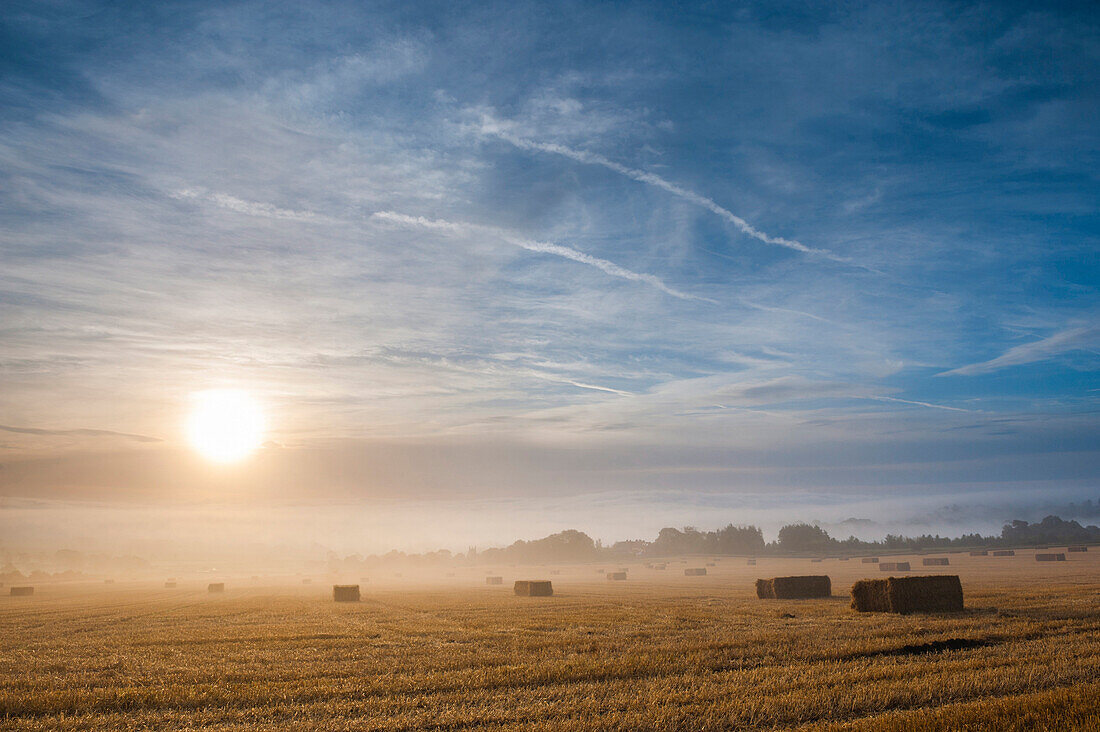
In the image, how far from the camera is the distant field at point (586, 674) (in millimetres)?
12227

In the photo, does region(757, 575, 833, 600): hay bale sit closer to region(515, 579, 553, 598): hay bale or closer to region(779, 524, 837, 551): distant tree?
region(515, 579, 553, 598): hay bale

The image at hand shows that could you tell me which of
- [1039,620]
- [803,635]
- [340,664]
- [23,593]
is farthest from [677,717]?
[23,593]

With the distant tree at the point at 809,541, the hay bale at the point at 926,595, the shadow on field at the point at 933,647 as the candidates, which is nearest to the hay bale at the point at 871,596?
the hay bale at the point at 926,595

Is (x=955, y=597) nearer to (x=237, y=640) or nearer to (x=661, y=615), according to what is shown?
(x=661, y=615)

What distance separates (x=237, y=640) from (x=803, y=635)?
20.4 m

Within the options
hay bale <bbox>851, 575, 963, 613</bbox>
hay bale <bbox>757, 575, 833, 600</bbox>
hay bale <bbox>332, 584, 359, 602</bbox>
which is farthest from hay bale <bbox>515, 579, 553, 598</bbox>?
hay bale <bbox>851, 575, 963, 613</bbox>

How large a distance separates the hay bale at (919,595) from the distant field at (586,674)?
123cm

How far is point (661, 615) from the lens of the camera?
31.5 metres

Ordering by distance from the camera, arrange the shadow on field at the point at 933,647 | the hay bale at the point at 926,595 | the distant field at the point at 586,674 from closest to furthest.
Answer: the distant field at the point at 586,674, the shadow on field at the point at 933,647, the hay bale at the point at 926,595

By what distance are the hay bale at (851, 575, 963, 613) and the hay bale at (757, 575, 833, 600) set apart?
11315 mm

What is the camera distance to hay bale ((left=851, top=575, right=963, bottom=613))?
1158 inches

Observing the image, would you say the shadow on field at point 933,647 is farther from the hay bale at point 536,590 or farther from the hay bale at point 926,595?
the hay bale at point 536,590

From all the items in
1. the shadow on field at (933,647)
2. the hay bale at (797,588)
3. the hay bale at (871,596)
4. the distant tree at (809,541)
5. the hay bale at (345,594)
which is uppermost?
the shadow on field at (933,647)

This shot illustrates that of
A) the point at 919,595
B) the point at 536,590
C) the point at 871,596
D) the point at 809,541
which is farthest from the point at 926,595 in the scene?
the point at 809,541
